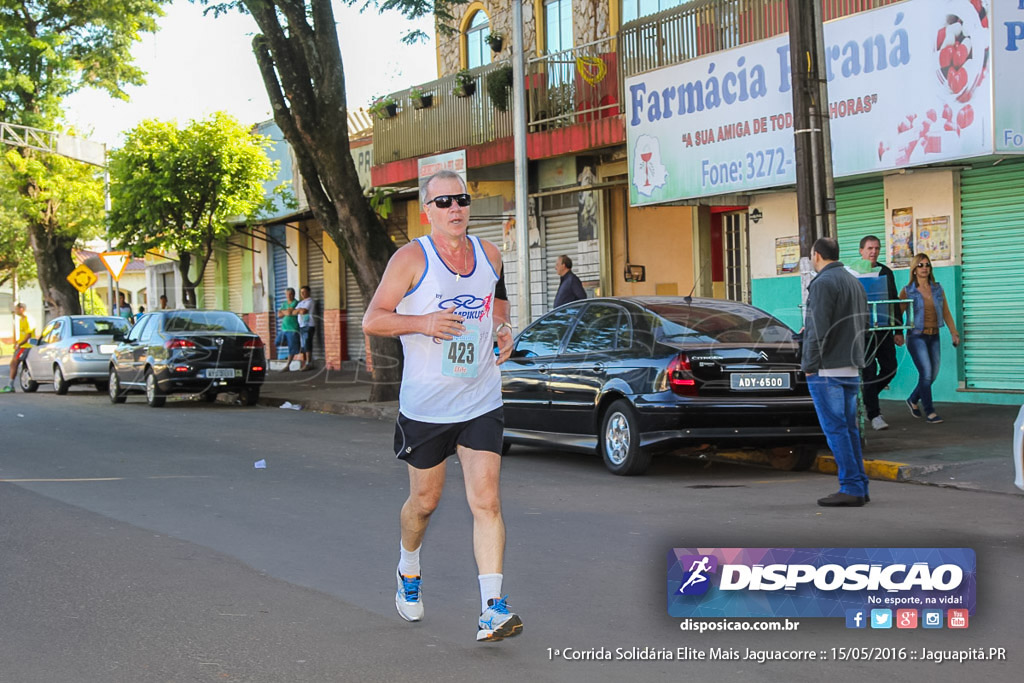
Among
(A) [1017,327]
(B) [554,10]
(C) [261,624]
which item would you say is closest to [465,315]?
(C) [261,624]

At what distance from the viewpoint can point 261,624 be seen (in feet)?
18.4

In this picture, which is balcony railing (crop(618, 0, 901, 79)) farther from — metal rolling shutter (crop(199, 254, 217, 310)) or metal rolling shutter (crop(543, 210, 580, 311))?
metal rolling shutter (crop(199, 254, 217, 310))

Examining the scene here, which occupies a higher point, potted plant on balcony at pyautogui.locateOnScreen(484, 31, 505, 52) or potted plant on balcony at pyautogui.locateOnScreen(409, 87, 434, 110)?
potted plant on balcony at pyautogui.locateOnScreen(484, 31, 505, 52)

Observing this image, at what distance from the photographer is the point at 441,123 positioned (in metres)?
21.7

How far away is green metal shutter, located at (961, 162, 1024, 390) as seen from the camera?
46.3ft

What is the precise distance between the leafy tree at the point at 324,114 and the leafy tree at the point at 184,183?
378 inches

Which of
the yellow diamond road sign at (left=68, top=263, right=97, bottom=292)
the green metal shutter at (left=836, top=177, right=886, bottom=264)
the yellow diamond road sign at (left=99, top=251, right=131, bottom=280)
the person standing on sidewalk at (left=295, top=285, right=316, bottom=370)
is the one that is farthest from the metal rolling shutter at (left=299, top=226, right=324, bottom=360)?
the green metal shutter at (left=836, top=177, right=886, bottom=264)

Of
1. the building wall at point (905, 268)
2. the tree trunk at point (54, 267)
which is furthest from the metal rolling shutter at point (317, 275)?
the building wall at point (905, 268)

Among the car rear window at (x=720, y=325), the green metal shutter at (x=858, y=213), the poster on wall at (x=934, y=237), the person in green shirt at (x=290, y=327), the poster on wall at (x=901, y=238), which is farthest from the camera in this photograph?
the person in green shirt at (x=290, y=327)

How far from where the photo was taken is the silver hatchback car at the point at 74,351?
23.6 metres

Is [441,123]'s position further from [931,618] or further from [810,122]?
[931,618]

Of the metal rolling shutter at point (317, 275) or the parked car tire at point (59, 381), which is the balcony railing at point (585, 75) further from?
the parked car tire at point (59, 381)

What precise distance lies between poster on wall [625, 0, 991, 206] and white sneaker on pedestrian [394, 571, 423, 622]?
358 inches

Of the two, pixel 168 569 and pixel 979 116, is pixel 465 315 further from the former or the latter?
pixel 979 116
